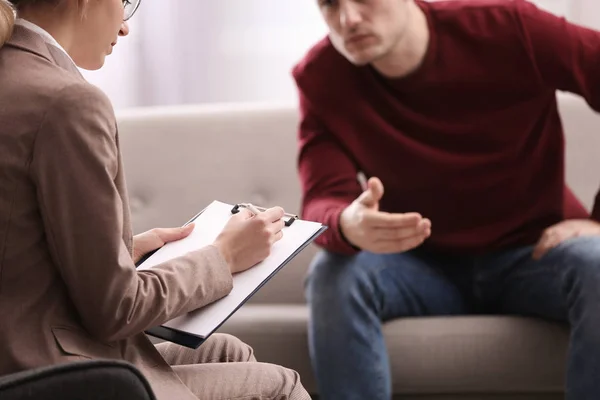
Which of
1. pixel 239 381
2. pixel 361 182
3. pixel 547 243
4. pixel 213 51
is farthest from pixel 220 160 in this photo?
pixel 239 381

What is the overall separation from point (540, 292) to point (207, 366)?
0.78 m

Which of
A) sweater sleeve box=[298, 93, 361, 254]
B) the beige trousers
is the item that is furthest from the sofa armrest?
sweater sleeve box=[298, 93, 361, 254]

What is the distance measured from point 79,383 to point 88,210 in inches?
6.9

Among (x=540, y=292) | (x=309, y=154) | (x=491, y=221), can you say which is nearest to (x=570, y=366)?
(x=540, y=292)

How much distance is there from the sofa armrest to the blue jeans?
740 millimetres

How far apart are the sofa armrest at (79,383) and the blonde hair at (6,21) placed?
0.36 meters

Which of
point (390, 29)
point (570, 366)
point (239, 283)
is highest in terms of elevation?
point (390, 29)

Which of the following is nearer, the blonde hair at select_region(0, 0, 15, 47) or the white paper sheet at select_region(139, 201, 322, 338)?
the blonde hair at select_region(0, 0, 15, 47)

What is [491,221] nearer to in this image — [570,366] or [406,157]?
[406,157]

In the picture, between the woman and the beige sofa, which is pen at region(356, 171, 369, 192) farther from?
the woman

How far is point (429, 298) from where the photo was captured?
5.66 feet

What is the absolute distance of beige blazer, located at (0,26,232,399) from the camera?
890 millimetres

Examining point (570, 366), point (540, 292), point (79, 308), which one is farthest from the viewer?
point (540, 292)

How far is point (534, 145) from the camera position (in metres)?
1.83
